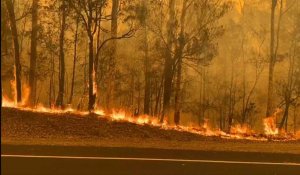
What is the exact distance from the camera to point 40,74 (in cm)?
3525

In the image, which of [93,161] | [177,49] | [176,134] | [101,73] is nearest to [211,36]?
[177,49]

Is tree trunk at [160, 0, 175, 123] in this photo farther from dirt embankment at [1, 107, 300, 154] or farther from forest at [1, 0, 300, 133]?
dirt embankment at [1, 107, 300, 154]

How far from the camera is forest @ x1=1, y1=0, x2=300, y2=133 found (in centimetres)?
2531

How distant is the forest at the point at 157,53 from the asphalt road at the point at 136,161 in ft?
9.12

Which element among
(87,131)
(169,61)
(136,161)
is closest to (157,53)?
(169,61)

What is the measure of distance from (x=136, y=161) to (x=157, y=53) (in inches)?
964

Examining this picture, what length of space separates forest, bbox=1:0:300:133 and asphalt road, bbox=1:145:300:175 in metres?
2.78

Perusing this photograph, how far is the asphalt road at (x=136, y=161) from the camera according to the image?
970cm

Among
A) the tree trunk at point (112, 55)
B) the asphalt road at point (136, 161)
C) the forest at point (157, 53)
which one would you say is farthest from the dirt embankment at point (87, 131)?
the tree trunk at point (112, 55)

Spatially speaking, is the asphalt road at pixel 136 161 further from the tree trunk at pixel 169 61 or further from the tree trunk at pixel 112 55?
the tree trunk at pixel 169 61

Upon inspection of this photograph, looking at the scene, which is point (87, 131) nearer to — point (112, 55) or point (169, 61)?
point (169, 61)

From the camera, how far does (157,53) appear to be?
115 feet

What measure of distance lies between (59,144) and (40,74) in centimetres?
2211

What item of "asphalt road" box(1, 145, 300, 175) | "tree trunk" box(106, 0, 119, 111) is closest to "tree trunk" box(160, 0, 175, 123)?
"tree trunk" box(106, 0, 119, 111)
